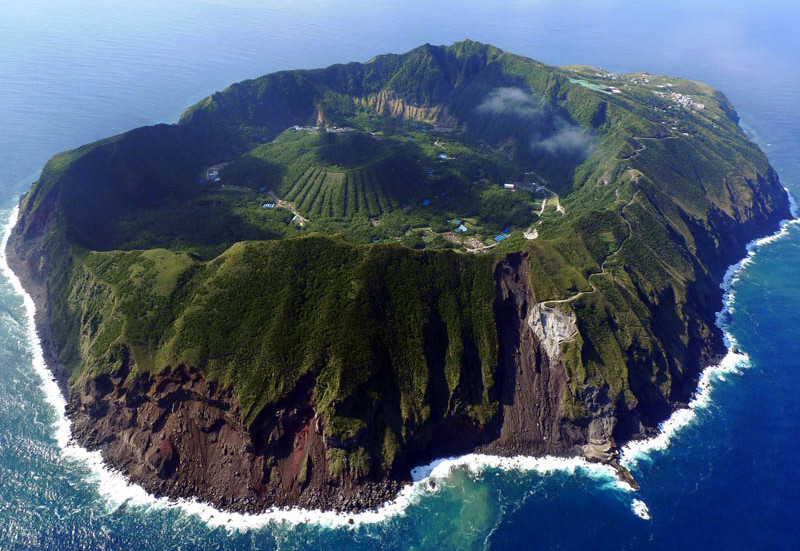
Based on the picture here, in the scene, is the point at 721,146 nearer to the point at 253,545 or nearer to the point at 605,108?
the point at 605,108

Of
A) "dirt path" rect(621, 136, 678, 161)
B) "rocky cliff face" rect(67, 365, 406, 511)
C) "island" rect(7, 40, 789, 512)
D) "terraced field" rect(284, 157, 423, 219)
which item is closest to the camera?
"rocky cliff face" rect(67, 365, 406, 511)

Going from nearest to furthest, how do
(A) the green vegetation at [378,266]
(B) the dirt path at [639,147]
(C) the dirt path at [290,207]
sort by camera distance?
(A) the green vegetation at [378,266] < (C) the dirt path at [290,207] < (B) the dirt path at [639,147]

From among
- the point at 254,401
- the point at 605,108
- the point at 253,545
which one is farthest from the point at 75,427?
the point at 605,108

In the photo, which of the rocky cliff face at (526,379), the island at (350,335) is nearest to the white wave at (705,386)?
the island at (350,335)

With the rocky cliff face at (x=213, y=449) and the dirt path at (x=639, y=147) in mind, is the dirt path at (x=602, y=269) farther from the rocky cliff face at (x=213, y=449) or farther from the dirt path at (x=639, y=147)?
the rocky cliff face at (x=213, y=449)

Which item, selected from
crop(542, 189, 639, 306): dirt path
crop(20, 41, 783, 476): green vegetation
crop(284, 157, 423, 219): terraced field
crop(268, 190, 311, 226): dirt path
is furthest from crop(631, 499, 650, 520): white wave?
crop(268, 190, 311, 226): dirt path

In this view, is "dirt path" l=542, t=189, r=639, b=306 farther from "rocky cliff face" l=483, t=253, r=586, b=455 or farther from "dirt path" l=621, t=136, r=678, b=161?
"dirt path" l=621, t=136, r=678, b=161

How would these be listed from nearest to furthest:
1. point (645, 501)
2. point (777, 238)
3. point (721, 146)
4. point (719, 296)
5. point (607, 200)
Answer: point (645, 501) → point (719, 296) → point (607, 200) → point (777, 238) → point (721, 146)
